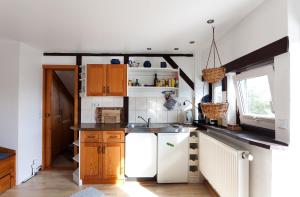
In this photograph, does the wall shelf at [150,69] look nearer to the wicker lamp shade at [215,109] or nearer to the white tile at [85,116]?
the white tile at [85,116]

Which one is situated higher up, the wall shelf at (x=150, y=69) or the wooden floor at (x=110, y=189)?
the wall shelf at (x=150, y=69)

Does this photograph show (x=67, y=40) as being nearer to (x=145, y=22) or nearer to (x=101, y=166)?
(x=145, y=22)

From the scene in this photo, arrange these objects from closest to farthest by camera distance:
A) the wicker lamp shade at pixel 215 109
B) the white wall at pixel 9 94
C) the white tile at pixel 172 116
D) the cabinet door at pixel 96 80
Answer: the wicker lamp shade at pixel 215 109
the white wall at pixel 9 94
the cabinet door at pixel 96 80
the white tile at pixel 172 116

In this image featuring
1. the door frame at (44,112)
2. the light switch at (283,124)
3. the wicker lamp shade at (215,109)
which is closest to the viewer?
the light switch at (283,124)

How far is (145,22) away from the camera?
7.52 feet

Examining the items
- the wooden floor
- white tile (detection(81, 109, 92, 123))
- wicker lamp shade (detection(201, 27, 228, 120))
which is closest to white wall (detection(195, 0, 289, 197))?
wicker lamp shade (detection(201, 27, 228, 120))

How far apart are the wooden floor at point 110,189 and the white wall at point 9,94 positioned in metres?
0.65

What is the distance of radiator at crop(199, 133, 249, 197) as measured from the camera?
6.31 ft

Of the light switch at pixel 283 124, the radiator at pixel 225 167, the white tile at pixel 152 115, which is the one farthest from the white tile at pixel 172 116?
the light switch at pixel 283 124

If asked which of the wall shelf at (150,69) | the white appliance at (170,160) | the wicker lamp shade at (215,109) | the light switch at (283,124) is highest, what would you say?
the wall shelf at (150,69)

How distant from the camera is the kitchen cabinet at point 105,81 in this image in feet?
11.1

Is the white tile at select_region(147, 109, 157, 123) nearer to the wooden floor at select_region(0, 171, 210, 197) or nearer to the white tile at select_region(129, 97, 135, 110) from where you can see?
the white tile at select_region(129, 97, 135, 110)

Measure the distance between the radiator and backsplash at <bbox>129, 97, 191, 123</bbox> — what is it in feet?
3.04

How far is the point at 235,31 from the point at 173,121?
193cm
